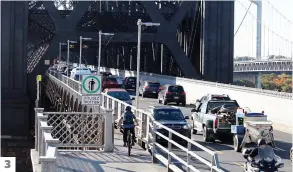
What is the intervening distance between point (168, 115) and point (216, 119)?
1898mm

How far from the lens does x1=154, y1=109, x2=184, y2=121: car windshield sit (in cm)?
2262

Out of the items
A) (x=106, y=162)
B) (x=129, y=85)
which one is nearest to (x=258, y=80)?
(x=129, y=85)

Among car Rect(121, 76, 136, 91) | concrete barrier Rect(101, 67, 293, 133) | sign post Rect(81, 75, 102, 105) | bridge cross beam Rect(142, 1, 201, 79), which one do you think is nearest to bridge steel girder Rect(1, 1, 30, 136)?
car Rect(121, 76, 136, 91)

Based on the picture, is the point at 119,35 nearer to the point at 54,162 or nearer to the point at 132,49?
the point at 132,49

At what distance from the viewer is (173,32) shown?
71625mm

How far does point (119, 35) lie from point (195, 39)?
10.3m

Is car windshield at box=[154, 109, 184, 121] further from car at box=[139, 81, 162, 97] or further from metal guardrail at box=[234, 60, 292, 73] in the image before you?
metal guardrail at box=[234, 60, 292, 73]

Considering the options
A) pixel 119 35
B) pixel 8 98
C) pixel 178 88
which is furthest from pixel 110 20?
pixel 178 88

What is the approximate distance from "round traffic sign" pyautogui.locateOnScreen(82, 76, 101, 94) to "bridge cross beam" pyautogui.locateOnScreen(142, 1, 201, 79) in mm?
50057

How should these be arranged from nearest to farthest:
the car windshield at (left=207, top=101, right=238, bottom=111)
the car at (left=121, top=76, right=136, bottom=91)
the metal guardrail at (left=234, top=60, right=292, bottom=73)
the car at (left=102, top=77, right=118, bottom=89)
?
the car windshield at (left=207, top=101, right=238, bottom=111) → the car at (left=102, top=77, right=118, bottom=89) → the car at (left=121, top=76, right=136, bottom=91) → the metal guardrail at (left=234, top=60, right=292, bottom=73)

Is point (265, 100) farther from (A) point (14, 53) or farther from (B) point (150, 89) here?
(A) point (14, 53)

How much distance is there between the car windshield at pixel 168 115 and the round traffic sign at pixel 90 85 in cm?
293

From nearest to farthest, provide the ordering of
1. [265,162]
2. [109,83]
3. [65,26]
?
[265,162], [109,83], [65,26]

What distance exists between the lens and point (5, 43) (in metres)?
59.1
